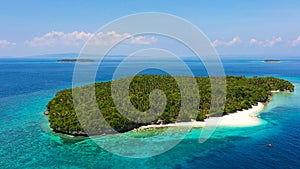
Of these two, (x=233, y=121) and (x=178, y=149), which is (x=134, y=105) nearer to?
(x=178, y=149)

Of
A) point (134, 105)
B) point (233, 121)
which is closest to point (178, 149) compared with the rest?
point (134, 105)

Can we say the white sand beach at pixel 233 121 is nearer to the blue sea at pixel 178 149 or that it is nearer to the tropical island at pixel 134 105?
the tropical island at pixel 134 105

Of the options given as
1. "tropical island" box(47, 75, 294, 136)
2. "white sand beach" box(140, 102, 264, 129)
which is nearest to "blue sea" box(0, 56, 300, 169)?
"white sand beach" box(140, 102, 264, 129)

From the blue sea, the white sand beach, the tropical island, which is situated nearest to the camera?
the blue sea

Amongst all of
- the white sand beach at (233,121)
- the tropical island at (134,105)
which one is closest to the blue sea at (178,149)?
the white sand beach at (233,121)

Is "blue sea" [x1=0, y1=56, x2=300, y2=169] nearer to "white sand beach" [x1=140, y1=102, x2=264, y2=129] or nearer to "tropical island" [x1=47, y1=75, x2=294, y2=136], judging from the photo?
"white sand beach" [x1=140, y1=102, x2=264, y2=129]

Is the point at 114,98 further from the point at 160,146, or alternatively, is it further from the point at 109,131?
the point at 160,146

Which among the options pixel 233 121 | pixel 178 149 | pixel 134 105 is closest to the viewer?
pixel 178 149

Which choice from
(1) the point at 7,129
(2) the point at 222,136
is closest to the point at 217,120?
(2) the point at 222,136
